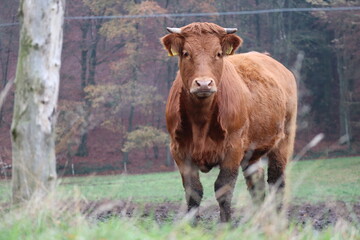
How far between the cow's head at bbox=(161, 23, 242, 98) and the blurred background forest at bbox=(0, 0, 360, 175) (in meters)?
23.5

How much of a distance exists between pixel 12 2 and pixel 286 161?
27.3 m

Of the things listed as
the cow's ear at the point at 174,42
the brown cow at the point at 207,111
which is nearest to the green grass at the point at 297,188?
the brown cow at the point at 207,111

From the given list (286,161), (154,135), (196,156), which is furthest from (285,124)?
(154,135)

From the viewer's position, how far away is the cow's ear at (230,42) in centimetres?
717

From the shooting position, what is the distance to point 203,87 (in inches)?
252

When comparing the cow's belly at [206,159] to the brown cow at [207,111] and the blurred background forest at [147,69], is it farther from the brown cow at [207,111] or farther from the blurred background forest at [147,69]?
the blurred background forest at [147,69]

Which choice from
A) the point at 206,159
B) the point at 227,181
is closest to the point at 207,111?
the point at 206,159

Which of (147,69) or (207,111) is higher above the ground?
(207,111)

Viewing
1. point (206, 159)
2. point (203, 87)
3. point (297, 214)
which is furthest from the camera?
point (297, 214)

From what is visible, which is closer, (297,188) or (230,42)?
(230,42)

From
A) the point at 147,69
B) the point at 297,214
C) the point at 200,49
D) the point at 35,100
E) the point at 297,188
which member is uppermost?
the point at 200,49

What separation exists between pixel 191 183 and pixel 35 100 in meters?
2.22

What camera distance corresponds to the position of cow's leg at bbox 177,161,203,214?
699 centimetres

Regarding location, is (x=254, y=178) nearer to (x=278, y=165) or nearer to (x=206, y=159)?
(x=278, y=165)
